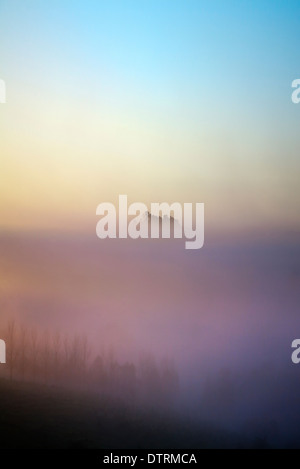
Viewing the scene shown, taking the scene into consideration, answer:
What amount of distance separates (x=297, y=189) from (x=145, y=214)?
0.73m

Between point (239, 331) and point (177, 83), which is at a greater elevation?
point (177, 83)

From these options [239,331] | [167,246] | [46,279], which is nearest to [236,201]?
[167,246]

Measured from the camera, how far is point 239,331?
11.4 ft

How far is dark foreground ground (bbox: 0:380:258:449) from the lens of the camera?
3424mm

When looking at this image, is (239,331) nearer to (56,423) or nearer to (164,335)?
(164,335)

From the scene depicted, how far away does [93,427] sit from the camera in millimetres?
3432

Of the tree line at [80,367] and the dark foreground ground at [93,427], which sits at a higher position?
the tree line at [80,367]

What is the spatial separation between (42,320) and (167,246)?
0.67m

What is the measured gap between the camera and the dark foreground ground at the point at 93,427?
342 cm

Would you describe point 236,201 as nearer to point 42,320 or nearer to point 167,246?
point 167,246

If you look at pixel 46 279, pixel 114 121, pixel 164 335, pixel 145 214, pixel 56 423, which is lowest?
pixel 56 423

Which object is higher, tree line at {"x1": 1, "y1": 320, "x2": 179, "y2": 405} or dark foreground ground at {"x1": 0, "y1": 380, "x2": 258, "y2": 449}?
tree line at {"x1": 1, "y1": 320, "x2": 179, "y2": 405}

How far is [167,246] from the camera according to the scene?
3.46 meters

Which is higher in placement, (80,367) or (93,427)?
(80,367)
